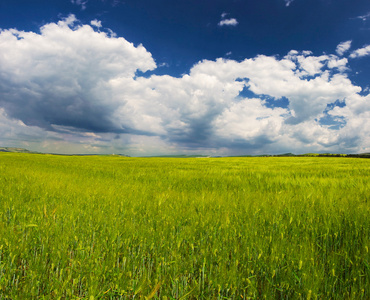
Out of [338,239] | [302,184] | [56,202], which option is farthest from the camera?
[302,184]

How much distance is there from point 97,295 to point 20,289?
2.85 feet

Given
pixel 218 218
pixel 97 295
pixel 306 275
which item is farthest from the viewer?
pixel 218 218

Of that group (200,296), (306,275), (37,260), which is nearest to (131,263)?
(200,296)

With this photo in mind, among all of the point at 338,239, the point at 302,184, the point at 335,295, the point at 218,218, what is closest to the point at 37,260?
the point at 218,218

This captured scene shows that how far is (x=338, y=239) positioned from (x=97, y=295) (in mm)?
2932

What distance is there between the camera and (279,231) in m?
2.54

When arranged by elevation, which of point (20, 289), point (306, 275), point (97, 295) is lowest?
point (20, 289)

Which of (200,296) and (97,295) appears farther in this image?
(200,296)

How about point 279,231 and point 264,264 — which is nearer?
point 264,264

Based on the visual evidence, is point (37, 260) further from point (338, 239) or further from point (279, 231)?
point (338, 239)

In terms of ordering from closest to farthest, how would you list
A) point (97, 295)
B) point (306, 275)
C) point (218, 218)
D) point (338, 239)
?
point (97, 295) → point (306, 275) → point (338, 239) → point (218, 218)

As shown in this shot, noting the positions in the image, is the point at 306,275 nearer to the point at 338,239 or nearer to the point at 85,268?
the point at 338,239

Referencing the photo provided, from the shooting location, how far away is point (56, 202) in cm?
406

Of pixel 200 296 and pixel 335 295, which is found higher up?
pixel 335 295
